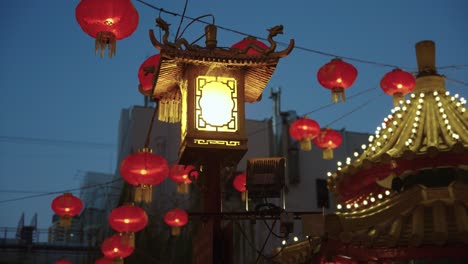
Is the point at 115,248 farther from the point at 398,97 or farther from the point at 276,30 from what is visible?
the point at 276,30

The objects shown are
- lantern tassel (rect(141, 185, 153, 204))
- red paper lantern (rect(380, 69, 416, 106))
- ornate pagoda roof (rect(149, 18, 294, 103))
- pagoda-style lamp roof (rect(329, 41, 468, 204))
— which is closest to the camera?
ornate pagoda roof (rect(149, 18, 294, 103))

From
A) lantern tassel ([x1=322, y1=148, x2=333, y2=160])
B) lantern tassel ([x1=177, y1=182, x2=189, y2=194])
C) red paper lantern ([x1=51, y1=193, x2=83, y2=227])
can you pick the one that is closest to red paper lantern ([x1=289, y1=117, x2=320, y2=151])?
lantern tassel ([x1=322, y1=148, x2=333, y2=160])

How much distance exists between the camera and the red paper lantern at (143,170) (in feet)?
32.6

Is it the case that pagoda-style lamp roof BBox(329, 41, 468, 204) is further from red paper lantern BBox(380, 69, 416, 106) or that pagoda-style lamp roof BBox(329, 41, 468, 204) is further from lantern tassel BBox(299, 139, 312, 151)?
lantern tassel BBox(299, 139, 312, 151)

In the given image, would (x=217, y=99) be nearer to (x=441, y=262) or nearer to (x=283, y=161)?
(x=283, y=161)

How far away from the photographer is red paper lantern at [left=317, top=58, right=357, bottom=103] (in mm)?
10117

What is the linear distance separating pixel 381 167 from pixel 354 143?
18535mm

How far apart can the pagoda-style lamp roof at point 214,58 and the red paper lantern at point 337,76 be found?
11.8 feet

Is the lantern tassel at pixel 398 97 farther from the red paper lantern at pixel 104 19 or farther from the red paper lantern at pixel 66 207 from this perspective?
the red paper lantern at pixel 66 207

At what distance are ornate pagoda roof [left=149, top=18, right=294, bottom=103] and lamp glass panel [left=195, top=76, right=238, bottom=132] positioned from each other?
0.19 meters

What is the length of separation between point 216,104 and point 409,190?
351 centimetres

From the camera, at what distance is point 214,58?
6367 millimetres

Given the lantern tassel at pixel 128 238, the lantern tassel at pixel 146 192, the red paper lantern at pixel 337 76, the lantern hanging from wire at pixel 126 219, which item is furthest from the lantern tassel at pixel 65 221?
the red paper lantern at pixel 337 76

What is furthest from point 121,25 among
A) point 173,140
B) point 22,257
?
point 22,257
